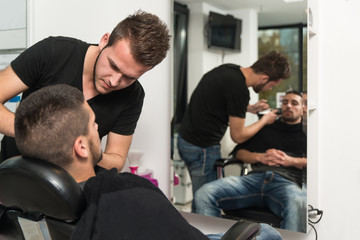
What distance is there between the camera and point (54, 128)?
978 millimetres

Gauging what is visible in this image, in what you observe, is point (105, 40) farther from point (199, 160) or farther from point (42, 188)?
point (199, 160)

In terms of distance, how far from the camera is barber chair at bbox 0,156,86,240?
0.80 meters

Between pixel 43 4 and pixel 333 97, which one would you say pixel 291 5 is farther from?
pixel 43 4

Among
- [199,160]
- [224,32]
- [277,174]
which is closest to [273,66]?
[224,32]

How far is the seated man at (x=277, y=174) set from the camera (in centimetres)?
176

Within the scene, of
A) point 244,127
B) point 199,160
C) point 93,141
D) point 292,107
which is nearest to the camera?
point 93,141

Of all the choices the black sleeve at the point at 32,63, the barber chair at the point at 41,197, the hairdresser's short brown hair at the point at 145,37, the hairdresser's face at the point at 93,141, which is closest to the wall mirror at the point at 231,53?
the hairdresser's short brown hair at the point at 145,37

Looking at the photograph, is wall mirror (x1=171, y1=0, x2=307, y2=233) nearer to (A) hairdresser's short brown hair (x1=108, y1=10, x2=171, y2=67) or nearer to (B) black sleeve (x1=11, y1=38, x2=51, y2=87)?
(A) hairdresser's short brown hair (x1=108, y1=10, x2=171, y2=67)

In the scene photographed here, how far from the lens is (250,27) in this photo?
6.17ft

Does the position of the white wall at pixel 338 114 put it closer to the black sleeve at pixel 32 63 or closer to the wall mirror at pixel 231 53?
the wall mirror at pixel 231 53

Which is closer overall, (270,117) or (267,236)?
(267,236)

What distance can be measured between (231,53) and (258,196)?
2.53 ft

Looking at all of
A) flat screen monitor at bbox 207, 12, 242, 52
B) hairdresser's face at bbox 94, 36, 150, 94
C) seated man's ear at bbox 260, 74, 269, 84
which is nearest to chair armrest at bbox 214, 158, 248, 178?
seated man's ear at bbox 260, 74, 269, 84

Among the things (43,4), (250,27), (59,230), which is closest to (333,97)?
(250,27)
